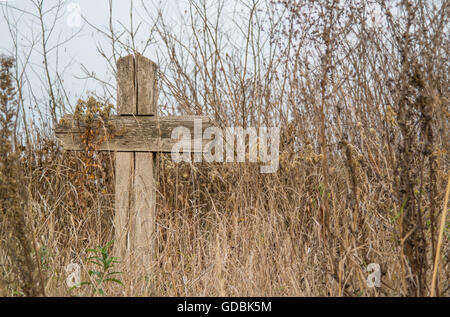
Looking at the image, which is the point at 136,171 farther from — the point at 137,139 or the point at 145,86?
the point at 145,86

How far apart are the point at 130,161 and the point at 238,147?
883mm

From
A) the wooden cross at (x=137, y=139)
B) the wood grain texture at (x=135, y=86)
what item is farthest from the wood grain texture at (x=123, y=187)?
the wood grain texture at (x=135, y=86)

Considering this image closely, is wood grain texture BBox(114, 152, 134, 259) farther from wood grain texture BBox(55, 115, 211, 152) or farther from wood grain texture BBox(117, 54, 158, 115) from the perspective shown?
wood grain texture BBox(117, 54, 158, 115)

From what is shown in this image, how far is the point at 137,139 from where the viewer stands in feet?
10.2

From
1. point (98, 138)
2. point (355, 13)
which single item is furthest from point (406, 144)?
point (355, 13)

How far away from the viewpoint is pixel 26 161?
13.5 ft

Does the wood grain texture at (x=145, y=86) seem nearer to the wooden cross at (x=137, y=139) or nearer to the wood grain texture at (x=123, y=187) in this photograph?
the wooden cross at (x=137, y=139)

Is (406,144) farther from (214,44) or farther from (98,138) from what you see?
(214,44)

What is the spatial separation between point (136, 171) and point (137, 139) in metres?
0.23

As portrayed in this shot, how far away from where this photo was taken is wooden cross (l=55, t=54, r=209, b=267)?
3043 mm

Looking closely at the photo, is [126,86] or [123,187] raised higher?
[126,86]

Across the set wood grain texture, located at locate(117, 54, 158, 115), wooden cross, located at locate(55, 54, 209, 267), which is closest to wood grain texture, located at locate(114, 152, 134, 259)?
wooden cross, located at locate(55, 54, 209, 267)

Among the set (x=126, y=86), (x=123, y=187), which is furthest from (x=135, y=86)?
(x=123, y=187)

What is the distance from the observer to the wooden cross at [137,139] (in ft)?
9.98
